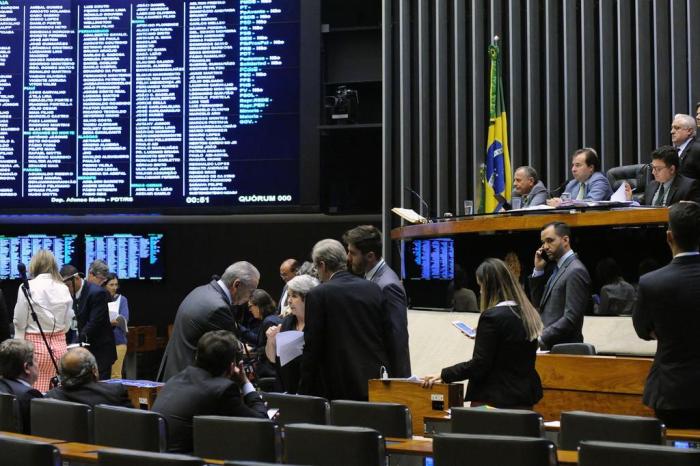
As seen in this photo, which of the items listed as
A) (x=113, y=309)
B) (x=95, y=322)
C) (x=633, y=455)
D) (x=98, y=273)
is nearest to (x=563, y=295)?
(x=633, y=455)

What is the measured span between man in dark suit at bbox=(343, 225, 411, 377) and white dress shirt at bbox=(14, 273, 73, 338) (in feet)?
8.72

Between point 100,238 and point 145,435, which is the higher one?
point 100,238

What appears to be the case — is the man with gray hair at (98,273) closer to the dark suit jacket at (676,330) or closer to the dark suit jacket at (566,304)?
the dark suit jacket at (566,304)

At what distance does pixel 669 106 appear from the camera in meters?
9.55

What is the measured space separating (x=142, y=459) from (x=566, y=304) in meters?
2.91

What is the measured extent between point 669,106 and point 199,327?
6073 millimetres

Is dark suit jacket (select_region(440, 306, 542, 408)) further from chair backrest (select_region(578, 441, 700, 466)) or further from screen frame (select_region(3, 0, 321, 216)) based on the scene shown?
screen frame (select_region(3, 0, 321, 216))

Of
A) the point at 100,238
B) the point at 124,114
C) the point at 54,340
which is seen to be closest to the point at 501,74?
the point at 124,114

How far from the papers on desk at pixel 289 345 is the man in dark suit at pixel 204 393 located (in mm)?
1190

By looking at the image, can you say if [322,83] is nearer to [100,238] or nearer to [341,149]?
[341,149]

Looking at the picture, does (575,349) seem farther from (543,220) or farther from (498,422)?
(498,422)

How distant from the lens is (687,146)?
709 centimetres

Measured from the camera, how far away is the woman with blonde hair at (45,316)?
6.68 meters

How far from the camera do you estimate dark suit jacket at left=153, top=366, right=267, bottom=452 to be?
12.6 feet
